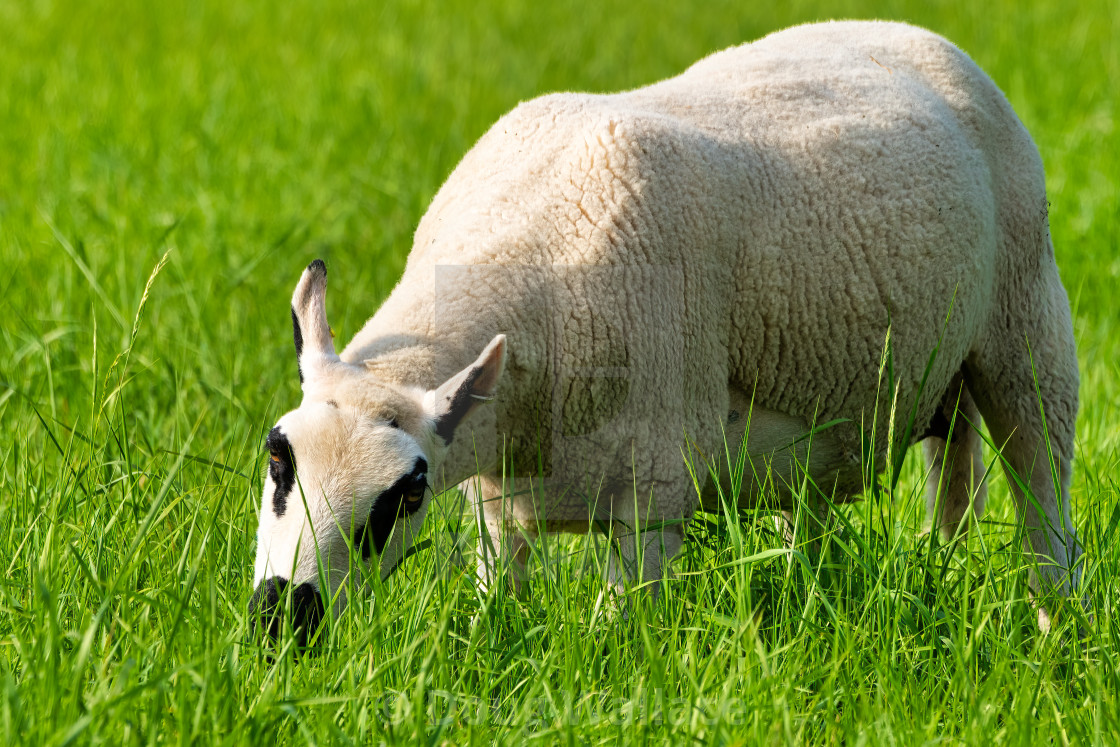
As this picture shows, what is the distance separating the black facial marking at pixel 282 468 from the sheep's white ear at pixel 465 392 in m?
0.32

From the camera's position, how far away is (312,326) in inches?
105

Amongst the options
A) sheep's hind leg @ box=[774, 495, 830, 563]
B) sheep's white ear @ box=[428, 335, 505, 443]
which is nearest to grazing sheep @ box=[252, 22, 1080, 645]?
sheep's white ear @ box=[428, 335, 505, 443]

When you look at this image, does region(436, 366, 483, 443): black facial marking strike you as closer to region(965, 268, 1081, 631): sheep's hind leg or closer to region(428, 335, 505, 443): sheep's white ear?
region(428, 335, 505, 443): sheep's white ear

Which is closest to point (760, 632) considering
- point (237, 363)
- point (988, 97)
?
point (988, 97)

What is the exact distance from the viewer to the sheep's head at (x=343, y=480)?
239 centimetres

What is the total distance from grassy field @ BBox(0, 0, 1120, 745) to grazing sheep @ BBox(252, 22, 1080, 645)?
0.17 meters

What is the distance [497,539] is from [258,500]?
25.1 inches

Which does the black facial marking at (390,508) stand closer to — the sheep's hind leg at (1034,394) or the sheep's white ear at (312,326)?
the sheep's white ear at (312,326)

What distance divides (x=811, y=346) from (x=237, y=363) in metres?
2.25

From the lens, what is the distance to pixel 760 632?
2.95 m

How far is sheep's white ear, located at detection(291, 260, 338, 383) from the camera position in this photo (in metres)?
2.62

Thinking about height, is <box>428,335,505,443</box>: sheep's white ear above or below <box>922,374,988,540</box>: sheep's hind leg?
above

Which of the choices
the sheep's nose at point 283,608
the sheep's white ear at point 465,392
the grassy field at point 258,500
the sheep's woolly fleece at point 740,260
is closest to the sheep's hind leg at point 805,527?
the grassy field at point 258,500

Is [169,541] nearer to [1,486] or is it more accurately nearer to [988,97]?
[1,486]
